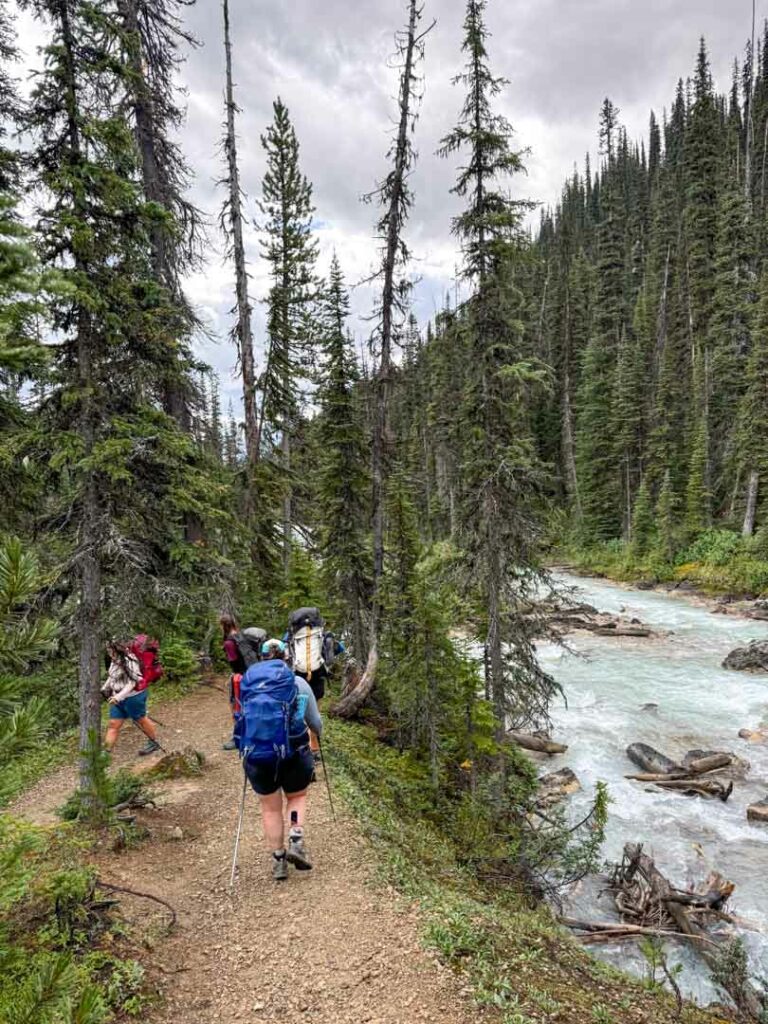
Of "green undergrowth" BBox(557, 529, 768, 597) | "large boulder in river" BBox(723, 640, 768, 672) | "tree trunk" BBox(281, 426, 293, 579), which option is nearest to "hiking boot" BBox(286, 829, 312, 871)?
"tree trunk" BBox(281, 426, 293, 579)

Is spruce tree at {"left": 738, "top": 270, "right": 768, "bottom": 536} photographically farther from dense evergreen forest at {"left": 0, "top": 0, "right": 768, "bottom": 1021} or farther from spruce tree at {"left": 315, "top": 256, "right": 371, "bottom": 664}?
spruce tree at {"left": 315, "top": 256, "right": 371, "bottom": 664}

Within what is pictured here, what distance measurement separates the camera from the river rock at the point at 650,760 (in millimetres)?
12852

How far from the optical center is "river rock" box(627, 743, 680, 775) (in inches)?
506

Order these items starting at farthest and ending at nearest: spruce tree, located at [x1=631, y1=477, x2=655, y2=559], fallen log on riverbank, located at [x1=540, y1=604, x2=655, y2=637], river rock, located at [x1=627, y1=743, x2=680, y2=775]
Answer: spruce tree, located at [x1=631, y1=477, x2=655, y2=559], fallen log on riverbank, located at [x1=540, y1=604, x2=655, y2=637], river rock, located at [x1=627, y1=743, x2=680, y2=775]

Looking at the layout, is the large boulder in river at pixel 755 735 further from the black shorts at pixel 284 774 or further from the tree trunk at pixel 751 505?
the tree trunk at pixel 751 505

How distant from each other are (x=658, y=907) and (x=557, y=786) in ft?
12.7

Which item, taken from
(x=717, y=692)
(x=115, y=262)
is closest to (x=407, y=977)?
(x=115, y=262)

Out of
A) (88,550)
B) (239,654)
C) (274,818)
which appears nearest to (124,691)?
(239,654)

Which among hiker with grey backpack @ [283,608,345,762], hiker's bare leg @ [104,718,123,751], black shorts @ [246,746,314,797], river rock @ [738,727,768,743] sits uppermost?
hiker with grey backpack @ [283,608,345,762]

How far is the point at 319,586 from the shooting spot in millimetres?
14711

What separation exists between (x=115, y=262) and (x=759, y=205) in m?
64.4

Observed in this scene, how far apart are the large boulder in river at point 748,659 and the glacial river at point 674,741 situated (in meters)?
0.51

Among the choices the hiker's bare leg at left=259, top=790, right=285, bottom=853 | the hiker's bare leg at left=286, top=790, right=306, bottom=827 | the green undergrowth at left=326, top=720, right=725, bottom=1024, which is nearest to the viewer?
the green undergrowth at left=326, top=720, right=725, bottom=1024

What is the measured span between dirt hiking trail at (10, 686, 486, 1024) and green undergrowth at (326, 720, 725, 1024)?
0.82 feet
